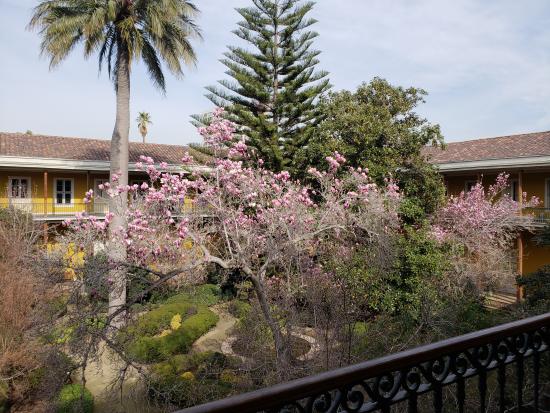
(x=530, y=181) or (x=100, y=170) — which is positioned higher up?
(x=100, y=170)

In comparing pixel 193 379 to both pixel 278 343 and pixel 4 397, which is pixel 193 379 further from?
pixel 4 397

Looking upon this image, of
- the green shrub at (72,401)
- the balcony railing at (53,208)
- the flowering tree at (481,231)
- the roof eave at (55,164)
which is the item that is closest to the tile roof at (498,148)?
the flowering tree at (481,231)

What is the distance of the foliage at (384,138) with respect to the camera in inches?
554

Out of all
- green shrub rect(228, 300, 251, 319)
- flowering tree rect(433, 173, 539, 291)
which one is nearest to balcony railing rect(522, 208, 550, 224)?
flowering tree rect(433, 173, 539, 291)

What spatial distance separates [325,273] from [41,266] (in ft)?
21.4

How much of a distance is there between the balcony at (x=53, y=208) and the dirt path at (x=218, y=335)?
7681 mm

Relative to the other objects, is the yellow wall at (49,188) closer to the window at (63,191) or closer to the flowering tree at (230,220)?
the window at (63,191)

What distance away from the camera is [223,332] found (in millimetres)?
13234

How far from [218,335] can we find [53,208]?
11.6m

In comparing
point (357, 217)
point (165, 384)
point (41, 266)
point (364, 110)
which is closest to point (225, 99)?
point (364, 110)

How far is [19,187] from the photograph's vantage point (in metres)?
20.2

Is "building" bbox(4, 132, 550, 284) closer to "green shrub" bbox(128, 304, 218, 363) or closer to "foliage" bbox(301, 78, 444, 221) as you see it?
"foliage" bbox(301, 78, 444, 221)

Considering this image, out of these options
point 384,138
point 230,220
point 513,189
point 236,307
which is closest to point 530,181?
point 513,189

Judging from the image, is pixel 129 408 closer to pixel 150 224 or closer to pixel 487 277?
pixel 150 224
